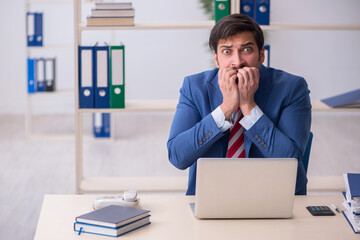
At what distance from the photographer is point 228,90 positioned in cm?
212

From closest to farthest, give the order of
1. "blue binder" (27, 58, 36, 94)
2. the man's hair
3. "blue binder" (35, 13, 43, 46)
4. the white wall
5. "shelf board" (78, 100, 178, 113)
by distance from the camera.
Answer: the man's hair → "shelf board" (78, 100, 178, 113) → "blue binder" (35, 13, 43, 46) → "blue binder" (27, 58, 36, 94) → the white wall

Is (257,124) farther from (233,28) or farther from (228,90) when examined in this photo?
(233,28)

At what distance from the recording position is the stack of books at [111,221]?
5.22 feet

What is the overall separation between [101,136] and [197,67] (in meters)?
1.76

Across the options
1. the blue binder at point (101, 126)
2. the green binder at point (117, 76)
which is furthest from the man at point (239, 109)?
the blue binder at point (101, 126)

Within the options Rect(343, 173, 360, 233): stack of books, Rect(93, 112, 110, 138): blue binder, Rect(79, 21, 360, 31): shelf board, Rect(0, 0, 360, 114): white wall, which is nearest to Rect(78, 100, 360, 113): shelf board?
Rect(79, 21, 360, 31): shelf board

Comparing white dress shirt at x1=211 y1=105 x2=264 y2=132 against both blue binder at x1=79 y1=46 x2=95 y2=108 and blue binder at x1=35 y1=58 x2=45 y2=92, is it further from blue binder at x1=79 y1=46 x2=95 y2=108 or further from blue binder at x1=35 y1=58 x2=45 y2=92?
blue binder at x1=35 y1=58 x2=45 y2=92

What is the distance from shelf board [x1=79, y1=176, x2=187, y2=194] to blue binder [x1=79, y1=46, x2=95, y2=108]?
497 mm

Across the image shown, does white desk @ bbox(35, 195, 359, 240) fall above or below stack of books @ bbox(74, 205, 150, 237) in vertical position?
below

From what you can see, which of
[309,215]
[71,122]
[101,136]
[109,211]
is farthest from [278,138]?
[71,122]

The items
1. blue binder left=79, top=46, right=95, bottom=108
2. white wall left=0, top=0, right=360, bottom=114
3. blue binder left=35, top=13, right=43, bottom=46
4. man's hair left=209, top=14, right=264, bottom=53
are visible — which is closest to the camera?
man's hair left=209, top=14, right=264, bottom=53

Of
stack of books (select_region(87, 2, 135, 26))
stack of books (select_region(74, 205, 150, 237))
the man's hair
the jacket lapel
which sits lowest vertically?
stack of books (select_region(74, 205, 150, 237))

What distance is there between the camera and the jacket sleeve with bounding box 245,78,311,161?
206cm

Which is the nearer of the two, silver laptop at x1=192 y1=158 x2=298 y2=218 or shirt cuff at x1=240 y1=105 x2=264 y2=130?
silver laptop at x1=192 y1=158 x2=298 y2=218
